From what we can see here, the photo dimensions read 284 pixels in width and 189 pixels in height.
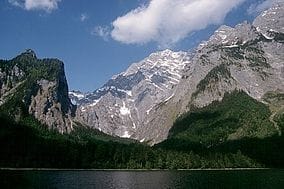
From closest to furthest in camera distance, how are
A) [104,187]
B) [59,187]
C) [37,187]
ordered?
[37,187]
[59,187]
[104,187]

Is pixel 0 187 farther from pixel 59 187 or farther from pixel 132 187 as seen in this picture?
pixel 132 187

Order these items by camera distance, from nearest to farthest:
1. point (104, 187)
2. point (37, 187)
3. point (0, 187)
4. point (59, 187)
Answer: point (0, 187), point (37, 187), point (59, 187), point (104, 187)

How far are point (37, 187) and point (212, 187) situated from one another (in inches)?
2255

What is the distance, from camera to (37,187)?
130 m

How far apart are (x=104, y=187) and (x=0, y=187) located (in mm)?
40563

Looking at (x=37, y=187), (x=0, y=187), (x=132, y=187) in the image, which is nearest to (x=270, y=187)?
(x=132, y=187)

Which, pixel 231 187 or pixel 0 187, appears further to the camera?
pixel 231 187

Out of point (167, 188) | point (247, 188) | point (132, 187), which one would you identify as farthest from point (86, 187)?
point (247, 188)

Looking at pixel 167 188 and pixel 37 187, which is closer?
pixel 37 187

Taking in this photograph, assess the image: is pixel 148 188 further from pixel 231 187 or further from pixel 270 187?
pixel 270 187

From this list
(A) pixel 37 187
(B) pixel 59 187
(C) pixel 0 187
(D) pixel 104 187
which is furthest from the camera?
(D) pixel 104 187

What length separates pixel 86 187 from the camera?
145375 millimetres

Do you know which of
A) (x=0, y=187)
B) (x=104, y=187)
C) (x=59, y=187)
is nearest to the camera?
(x=0, y=187)

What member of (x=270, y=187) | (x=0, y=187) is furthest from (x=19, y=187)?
(x=270, y=187)
